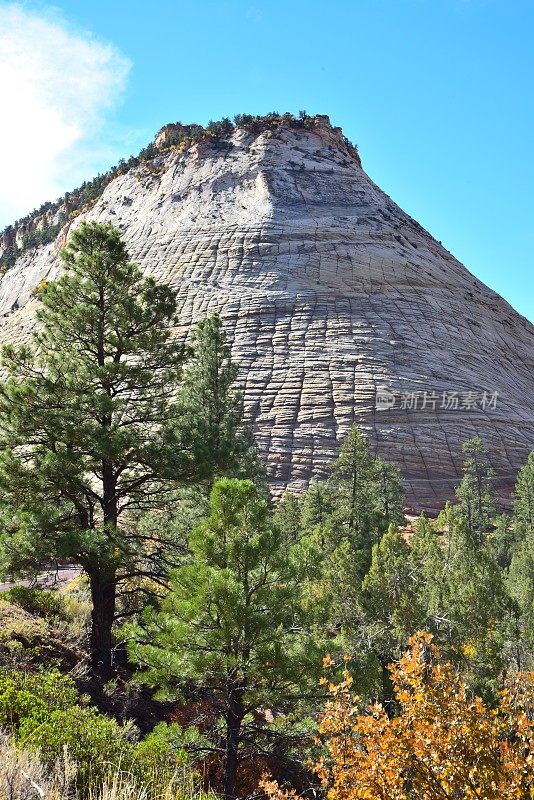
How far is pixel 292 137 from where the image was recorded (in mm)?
68438

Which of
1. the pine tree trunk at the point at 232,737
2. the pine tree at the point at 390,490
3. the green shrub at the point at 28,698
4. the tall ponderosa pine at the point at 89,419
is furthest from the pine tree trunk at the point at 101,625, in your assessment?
the pine tree at the point at 390,490

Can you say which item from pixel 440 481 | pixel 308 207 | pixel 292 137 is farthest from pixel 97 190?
pixel 440 481

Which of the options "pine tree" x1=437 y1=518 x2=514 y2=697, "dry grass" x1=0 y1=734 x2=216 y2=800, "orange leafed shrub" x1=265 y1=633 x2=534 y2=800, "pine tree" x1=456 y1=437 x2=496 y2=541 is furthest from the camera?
"pine tree" x1=456 y1=437 x2=496 y2=541

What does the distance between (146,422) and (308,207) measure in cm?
5091

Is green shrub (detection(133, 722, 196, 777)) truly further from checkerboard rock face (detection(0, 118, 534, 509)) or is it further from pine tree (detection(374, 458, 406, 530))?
checkerboard rock face (detection(0, 118, 534, 509))

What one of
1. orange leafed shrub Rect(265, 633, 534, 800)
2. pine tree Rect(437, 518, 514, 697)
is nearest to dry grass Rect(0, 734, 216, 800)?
orange leafed shrub Rect(265, 633, 534, 800)

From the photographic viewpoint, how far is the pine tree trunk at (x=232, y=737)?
832 cm

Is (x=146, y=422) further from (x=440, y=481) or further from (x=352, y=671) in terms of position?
(x=440, y=481)

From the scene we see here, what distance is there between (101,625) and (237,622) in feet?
15.4

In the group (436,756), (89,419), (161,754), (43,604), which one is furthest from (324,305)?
(436,756)

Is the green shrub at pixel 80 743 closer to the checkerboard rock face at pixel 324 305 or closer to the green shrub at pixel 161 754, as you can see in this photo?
the green shrub at pixel 161 754

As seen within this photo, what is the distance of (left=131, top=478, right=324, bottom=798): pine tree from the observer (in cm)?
786

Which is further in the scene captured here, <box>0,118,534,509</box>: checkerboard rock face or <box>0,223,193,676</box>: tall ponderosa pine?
<box>0,118,534,509</box>: checkerboard rock face

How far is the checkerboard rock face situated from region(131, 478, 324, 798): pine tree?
28106mm
